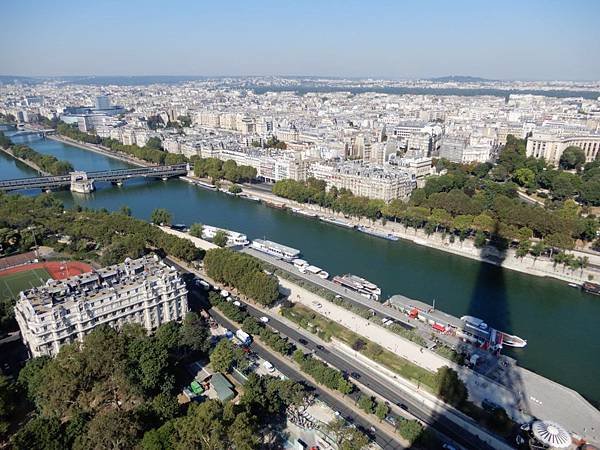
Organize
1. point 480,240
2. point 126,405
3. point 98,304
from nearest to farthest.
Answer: point 126,405 → point 98,304 → point 480,240

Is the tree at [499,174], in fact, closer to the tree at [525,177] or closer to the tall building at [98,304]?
the tree at [525,177]

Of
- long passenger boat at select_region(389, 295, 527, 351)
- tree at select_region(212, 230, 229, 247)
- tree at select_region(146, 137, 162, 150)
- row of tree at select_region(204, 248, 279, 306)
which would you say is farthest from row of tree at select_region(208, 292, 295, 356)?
tree at select_region(146, 137, 162, 150)

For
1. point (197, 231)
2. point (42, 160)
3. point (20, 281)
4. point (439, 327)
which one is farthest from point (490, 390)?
point (42, 160)

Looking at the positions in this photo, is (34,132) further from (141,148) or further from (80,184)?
(80,184)

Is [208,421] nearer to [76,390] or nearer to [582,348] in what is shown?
[76,390]

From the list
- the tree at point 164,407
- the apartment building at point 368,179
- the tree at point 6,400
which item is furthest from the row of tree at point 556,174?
the tree at point 6,400

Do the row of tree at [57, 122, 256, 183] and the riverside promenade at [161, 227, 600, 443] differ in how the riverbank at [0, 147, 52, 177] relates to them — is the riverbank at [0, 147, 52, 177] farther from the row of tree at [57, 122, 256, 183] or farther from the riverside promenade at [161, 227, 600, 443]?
the riverside promenade at [161, 227, 600, 443]

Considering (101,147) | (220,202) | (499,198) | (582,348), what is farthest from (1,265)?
(101,147)
